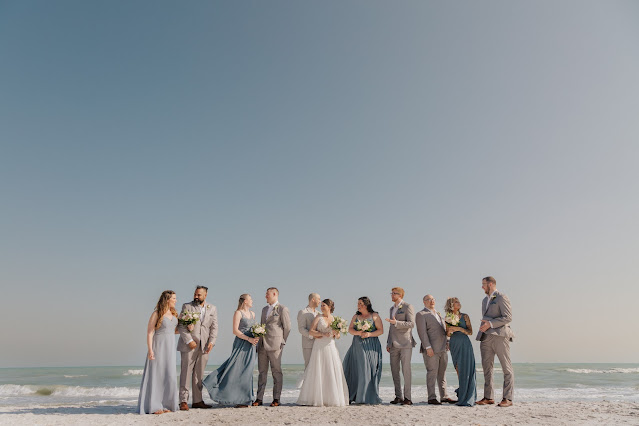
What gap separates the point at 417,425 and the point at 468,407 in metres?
2.42

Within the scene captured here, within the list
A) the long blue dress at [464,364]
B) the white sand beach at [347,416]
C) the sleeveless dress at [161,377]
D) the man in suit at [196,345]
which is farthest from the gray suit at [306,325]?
the long blue dress at [464,364]

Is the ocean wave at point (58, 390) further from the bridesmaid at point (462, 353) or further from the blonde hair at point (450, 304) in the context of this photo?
the blonde hair at point (450, 304)

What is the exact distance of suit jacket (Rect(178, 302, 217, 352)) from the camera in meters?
7.78

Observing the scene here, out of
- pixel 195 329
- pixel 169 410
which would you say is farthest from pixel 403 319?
pixel 169 410

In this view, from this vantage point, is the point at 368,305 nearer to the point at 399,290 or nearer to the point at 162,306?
the point at 399,290

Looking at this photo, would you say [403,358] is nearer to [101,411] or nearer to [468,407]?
[468,407]

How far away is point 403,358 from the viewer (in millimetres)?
8305

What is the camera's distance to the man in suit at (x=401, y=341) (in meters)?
8.23

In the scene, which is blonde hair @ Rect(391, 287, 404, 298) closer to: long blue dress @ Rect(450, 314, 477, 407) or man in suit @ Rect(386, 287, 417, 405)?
man in suit @ Rect(386, 287, 417, 405)

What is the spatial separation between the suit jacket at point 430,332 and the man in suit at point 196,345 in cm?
397

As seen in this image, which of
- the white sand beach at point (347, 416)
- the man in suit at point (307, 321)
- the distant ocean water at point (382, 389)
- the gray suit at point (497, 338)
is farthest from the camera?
the distant ocean water at point (382, 389)

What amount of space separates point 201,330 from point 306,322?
1942 mm

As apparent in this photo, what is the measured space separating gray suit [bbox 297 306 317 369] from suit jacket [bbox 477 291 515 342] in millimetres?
3143

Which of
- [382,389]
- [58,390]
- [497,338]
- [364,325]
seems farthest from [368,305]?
[58,390]
